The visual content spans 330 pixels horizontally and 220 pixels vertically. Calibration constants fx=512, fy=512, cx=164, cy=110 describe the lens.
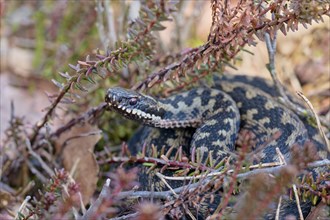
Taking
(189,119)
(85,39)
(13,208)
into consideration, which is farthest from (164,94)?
→ (85,39)

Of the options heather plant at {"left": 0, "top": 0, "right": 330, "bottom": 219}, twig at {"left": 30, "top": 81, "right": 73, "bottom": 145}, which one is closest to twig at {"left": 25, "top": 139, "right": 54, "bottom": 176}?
heather plant at {"left": 0, "top": 0, "right": 330, "bottom": 219}

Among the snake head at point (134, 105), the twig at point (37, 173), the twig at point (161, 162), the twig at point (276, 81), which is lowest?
the twig at point (37, 173)

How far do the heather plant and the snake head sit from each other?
161 millimetres

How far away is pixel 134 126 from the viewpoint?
5.93 meters

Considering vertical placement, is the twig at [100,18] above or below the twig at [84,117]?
above

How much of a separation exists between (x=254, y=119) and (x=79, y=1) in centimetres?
325

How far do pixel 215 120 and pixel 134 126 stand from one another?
133 centimetres

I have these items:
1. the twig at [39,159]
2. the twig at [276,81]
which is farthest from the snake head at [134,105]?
the twig at [276,81]

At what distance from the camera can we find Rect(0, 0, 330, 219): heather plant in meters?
2.73

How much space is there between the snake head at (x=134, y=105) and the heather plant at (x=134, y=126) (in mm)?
161

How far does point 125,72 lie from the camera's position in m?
5.90

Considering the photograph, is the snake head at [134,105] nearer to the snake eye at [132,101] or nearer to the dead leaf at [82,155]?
the snake eye at [132,101]

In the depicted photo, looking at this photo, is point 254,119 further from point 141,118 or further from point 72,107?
point 72,107

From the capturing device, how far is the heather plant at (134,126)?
273 cm
